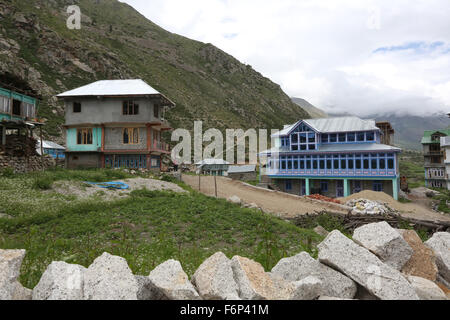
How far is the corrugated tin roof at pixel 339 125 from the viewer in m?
36.4

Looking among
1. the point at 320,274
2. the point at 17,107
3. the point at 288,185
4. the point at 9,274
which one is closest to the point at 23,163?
the point at 17,107

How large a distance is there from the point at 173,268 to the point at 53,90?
236ft

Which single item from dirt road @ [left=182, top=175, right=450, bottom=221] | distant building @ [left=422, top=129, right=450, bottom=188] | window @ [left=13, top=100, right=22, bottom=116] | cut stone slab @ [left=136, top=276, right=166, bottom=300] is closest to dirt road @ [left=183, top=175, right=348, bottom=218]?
dirt road @ [left=182, top=175, right=450, bottom=221]

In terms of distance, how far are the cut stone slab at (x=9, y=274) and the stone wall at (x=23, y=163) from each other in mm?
25935

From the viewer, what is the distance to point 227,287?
11.6 feet

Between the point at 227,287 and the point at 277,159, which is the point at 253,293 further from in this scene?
the point at 277,159

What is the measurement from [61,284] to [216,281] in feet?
6.17

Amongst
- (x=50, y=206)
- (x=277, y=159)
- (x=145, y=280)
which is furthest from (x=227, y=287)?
(x=277, y=159)

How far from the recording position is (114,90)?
32812mm

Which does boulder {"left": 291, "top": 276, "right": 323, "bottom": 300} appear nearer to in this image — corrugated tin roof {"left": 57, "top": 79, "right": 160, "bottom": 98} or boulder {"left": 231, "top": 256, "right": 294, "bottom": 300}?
boulder {"left": 231, "top": 256, "right": 294, "bottom": 300}

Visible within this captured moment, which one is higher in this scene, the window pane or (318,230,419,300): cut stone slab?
the window pane

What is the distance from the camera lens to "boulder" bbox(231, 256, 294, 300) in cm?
344

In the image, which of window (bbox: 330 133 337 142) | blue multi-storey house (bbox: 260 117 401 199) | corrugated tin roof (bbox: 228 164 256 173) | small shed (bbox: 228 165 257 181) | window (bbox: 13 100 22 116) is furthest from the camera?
corrugated tin roof (bbox: 228 164 256 173)

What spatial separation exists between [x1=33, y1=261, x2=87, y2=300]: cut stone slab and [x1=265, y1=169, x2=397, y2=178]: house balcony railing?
119 ft
